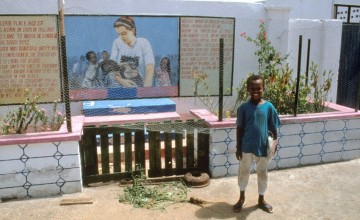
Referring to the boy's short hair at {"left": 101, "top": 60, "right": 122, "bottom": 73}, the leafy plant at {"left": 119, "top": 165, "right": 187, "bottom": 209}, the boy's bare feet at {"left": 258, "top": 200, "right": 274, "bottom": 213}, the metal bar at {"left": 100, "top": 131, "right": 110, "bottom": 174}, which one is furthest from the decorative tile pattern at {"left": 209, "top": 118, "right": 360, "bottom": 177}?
the boy's short hair at {"left": 101, "top": 60, "right": 122, "bottom": 73}

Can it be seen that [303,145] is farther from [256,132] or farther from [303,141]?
[256,132]

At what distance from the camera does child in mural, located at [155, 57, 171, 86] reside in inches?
326

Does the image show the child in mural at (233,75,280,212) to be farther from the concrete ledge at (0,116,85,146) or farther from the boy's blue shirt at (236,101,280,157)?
the concrete ledge at (0,116,85,146)

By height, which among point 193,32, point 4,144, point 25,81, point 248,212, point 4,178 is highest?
point 193,32

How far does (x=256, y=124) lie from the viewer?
4.05 m

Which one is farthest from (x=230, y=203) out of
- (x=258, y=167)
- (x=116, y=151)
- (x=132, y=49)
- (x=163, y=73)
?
(x=132, y=49)

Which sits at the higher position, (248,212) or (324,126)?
(324,126)

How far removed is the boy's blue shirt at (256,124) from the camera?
13.3 feet

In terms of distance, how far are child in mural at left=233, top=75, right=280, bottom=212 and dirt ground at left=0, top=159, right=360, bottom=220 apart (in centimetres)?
25

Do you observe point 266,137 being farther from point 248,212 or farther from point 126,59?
point 126,59

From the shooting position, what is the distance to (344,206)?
14.2 feet

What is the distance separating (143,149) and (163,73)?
357cm

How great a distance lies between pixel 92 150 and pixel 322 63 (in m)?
6.50

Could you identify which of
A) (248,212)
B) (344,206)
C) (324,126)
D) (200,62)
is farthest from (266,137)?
(200,62)
